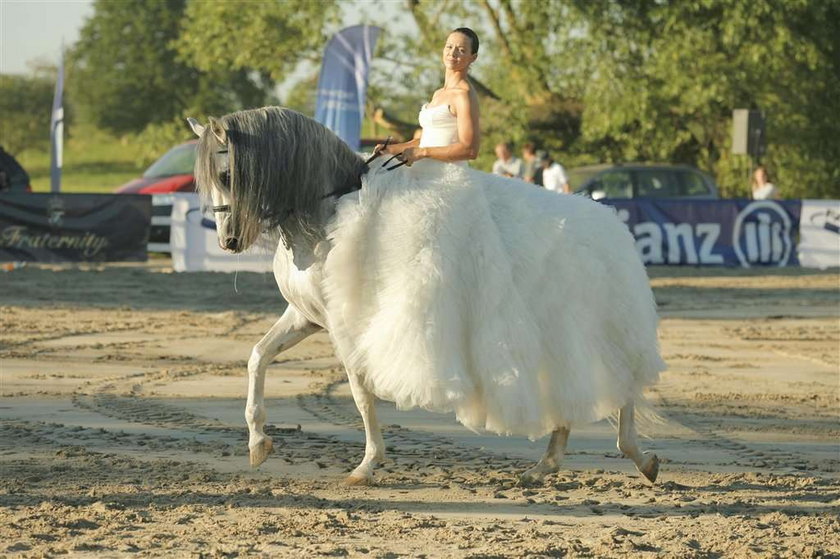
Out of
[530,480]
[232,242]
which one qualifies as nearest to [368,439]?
[530,480]

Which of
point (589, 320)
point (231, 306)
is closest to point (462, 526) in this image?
point (589, 320)

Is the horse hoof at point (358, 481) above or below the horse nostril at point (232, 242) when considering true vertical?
below

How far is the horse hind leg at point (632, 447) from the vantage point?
7.75 meters

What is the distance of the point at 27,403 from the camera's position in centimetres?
1038

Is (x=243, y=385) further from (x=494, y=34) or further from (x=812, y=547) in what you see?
(x=494, y=34)

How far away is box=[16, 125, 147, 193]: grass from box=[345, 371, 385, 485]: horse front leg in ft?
174

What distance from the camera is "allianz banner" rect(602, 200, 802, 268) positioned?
26.9 m

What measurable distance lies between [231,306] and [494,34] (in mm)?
21287

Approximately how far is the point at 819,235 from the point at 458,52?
20.7 metres

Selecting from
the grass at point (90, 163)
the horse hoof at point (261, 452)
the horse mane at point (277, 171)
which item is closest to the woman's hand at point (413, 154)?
the horse mane at point (277, 171)

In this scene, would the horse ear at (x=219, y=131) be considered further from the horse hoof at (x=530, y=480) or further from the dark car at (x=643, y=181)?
the dark car at (x=643, y=181)

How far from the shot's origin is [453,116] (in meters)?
7.58

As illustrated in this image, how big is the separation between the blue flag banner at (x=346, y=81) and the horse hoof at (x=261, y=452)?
1727 cm

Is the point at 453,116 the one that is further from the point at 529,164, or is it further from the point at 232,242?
the point at 529,164
